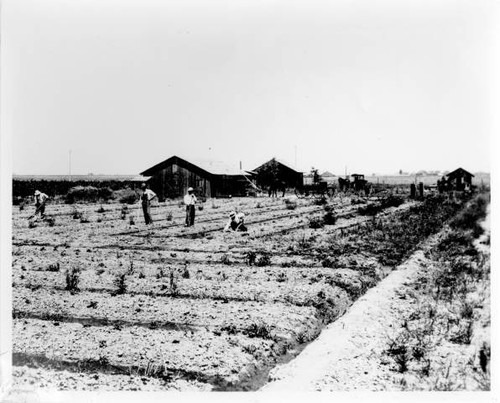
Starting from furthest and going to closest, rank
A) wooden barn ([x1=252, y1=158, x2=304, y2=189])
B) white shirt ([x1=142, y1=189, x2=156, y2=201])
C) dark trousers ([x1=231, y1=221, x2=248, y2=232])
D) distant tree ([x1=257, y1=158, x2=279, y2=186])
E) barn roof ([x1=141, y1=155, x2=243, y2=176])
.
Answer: white shirt ([x1=142, y1=189, x2=156, y2=201]), distant tree ([x1=257, y1=158, x2=279, y2=186]), wooden barn ([x1=252, y1=158, x2=304, y2=189]), dark trousers ([x1=231, y1=221, x2=248, y2=232]), barn roof ([x1=141, y1=155, x2=243, y2=176])

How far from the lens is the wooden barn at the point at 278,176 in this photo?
1026 centimetres

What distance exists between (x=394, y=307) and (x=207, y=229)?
5393 mm

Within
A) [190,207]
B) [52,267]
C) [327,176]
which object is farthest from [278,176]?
[52,267]

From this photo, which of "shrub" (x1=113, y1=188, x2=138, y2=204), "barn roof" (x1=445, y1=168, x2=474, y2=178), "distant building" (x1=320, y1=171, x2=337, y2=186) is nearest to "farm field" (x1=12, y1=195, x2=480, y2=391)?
"distant building" (x1=320, y1=171, x2=337, y2=186)

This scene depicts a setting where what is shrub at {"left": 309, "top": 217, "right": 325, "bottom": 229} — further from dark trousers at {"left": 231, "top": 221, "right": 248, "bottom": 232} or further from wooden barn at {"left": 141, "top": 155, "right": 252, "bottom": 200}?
wooden barn at {"left": 141, "top": 155, "right": 252, "bottom": 200}

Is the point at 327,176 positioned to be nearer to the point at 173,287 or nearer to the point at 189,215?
the point at 189,215

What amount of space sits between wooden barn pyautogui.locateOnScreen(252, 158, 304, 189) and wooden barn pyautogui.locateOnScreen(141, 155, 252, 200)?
1.31 ft

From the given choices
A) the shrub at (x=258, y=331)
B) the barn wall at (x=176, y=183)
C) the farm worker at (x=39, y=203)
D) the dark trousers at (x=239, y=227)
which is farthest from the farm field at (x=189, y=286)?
the barn wall at (x=176, y=183)

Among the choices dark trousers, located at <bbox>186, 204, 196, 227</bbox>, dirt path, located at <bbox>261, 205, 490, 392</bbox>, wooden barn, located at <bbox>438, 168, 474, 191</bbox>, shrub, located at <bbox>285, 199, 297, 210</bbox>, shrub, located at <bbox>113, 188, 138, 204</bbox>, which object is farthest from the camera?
shrub, located at <bbox>113, 188, 138, 204</bbox>

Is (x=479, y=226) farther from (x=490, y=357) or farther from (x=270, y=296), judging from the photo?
(x=270, y=296)

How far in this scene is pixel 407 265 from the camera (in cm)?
825

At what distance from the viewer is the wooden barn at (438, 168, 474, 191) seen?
6.95 meters

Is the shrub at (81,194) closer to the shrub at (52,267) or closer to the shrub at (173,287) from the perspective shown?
the shrub at (52,267)

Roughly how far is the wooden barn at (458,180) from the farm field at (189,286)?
958 mm
